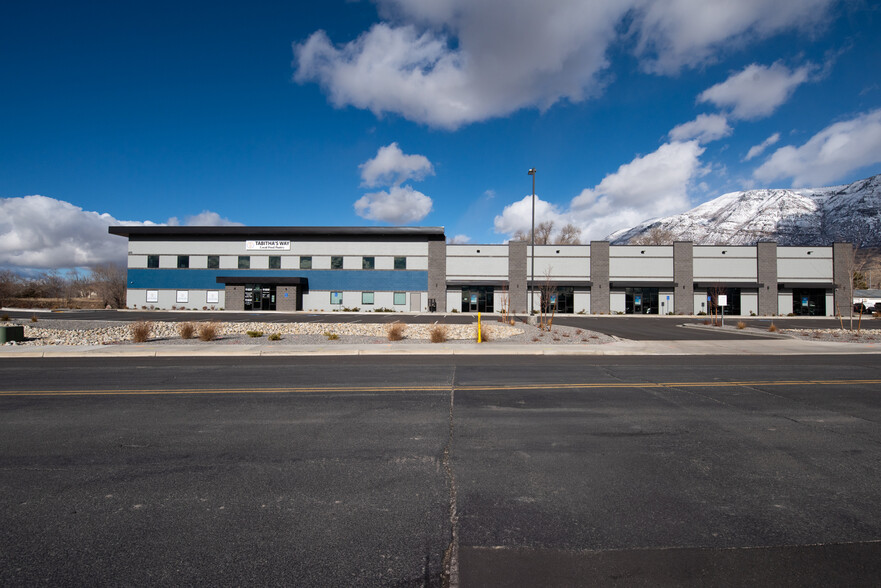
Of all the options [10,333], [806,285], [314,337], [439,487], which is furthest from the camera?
[806,285]

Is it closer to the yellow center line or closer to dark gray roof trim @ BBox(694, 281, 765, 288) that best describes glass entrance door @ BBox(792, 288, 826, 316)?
dark gray roof trim @ BBox(694, 281, 765, 288)

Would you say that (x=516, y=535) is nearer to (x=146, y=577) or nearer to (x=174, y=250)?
(x=146, y=577)

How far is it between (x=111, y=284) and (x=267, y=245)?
2881 centimetres

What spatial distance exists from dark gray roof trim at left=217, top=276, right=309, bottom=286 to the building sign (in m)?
3.36

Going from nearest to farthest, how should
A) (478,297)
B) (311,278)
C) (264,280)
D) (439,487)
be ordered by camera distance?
1. (439,487)
2. (478,297)
3. (264,280)
4. (311,278)

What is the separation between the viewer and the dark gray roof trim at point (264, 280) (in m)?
46.3

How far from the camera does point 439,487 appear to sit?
386 centimetres

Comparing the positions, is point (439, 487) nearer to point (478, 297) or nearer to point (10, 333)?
point (10, 333)

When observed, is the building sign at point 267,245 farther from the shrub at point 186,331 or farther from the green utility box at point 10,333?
the green utility box at point 10,333

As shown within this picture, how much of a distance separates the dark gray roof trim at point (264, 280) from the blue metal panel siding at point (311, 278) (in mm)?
915

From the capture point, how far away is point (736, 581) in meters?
2.59

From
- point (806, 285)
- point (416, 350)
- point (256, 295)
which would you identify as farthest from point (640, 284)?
point (256, 295)

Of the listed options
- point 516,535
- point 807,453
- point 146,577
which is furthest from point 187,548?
point 807,453

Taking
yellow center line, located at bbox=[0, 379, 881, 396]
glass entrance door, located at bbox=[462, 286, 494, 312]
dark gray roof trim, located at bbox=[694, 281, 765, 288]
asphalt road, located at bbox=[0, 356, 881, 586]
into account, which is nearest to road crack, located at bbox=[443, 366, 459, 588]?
asphalt road, located at bbox=[0, 356, 881, 586]
